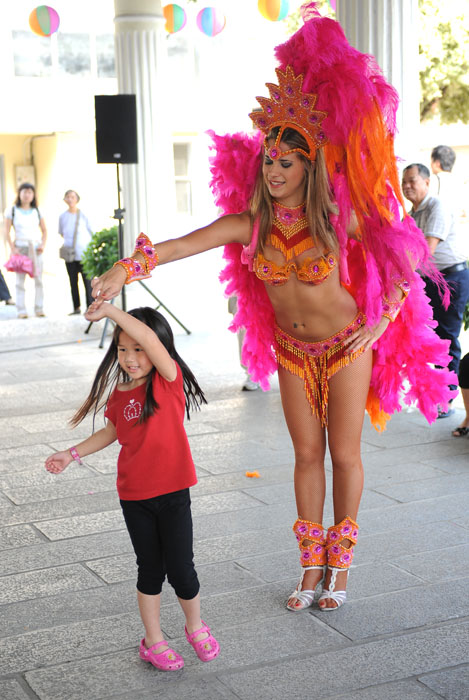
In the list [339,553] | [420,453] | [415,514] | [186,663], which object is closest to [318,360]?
[339,553]

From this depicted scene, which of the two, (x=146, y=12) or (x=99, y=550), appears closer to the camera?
(x=99, y=550)

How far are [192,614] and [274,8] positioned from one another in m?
8.66

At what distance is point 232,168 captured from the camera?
3432 mm

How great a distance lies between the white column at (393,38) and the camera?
6309mm

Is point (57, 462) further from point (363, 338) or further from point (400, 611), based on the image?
point (400, 611)

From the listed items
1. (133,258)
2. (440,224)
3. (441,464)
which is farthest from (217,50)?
(133,258)

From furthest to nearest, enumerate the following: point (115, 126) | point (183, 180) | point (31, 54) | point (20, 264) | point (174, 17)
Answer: point (183, 180) → point (31, 54) → point (20, 264) → point (174, 17) → point (115, 126)

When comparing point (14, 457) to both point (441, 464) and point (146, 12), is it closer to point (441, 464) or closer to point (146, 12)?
point (441, 464)

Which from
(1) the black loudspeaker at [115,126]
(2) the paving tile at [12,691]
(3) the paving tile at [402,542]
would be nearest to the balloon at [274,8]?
(1) the black loudspeaker at [115,126]

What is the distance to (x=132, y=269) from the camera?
2916 mm

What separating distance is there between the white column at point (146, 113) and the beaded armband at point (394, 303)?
725 cm

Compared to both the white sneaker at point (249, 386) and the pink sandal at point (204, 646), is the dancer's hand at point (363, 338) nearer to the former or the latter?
the pink sandal at point (204, 646)

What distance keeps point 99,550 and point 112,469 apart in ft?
4.15

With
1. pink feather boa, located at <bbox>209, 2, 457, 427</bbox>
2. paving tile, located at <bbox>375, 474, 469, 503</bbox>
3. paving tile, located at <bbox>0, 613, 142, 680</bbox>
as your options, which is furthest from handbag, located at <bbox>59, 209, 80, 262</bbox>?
paving tile, located at <bbox>0, 613, 142, 680</bbox>
